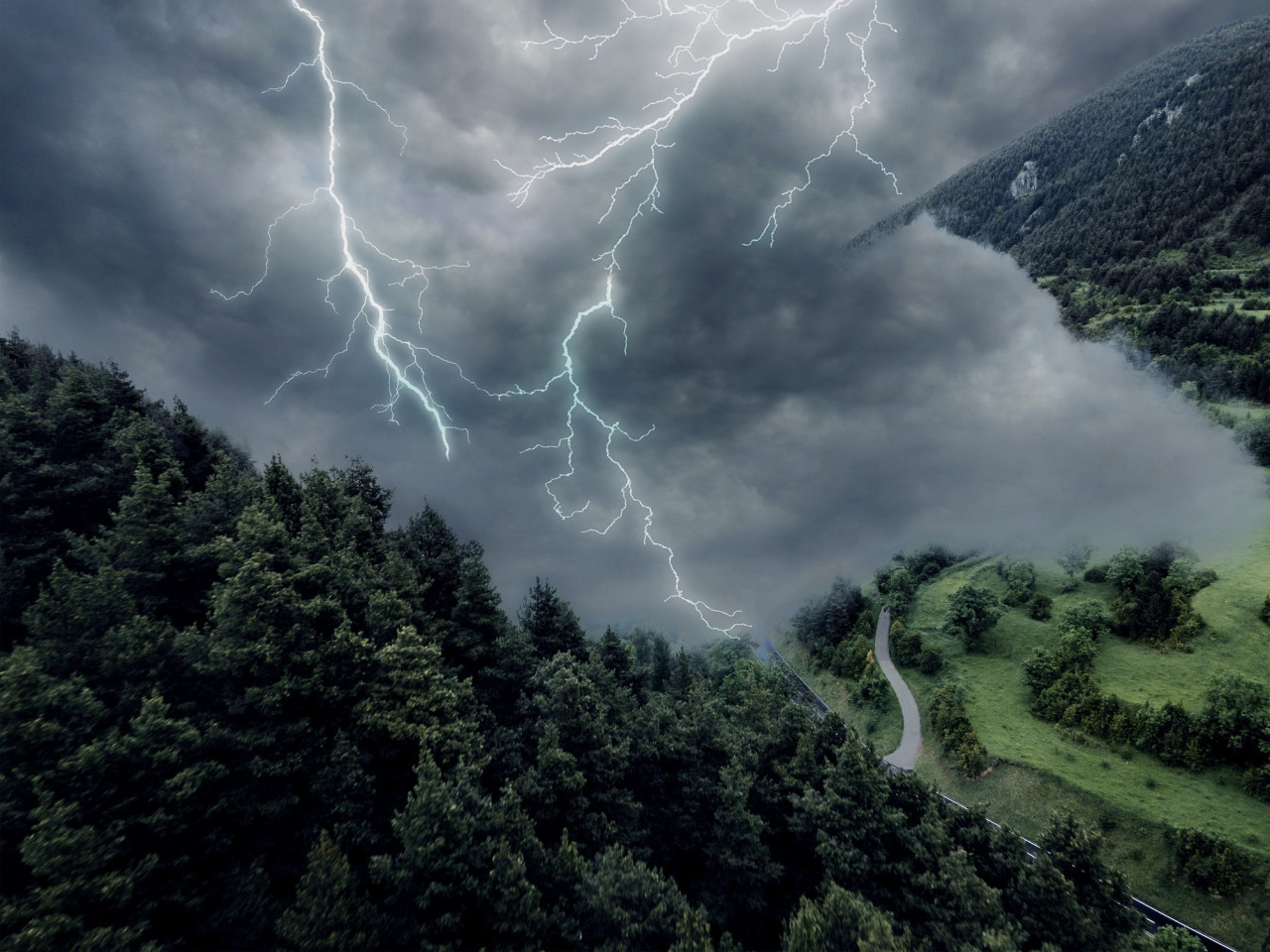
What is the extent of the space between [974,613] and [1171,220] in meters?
163

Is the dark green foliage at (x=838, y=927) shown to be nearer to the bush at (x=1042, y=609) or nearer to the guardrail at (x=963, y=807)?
the guardrail at (x=963, y=807)

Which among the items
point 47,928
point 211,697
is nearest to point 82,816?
point 47,928

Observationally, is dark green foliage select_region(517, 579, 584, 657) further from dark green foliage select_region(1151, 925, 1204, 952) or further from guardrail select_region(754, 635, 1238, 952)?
dark green foliage select_region(1151, 925, 1204, 952)

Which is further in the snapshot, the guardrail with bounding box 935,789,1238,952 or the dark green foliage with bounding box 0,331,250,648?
the guardrail with bounding box 935,789,1238,952

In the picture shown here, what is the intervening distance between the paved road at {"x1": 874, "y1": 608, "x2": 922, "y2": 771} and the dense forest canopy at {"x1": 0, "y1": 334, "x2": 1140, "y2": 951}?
24907 mm

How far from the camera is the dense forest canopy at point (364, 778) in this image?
12.6 metres

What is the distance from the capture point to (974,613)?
54250 millimetres

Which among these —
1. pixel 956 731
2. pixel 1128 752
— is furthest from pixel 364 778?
pixel 1128 752

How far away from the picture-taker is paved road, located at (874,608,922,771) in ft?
156

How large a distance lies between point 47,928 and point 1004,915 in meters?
27.6

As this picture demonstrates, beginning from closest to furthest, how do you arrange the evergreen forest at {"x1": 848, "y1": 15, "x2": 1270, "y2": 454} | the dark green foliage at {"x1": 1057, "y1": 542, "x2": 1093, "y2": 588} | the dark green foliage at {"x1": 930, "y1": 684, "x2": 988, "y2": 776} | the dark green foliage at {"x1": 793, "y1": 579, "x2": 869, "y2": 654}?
the dark green foliage at {"x1": 930, "y1": 684, "x2": 988, "y2": 776} < the dark green foliage at {"x1": 1057, "y1": 542, "x2": 1093, "y2": 588} < the dark green foliage at {"x1": 793, "y1": 579, "x2": 869, "y2": 654} < the evergreen forest at {"x1": 848, "y1": 15, "x2": 1270, "y2": 454}

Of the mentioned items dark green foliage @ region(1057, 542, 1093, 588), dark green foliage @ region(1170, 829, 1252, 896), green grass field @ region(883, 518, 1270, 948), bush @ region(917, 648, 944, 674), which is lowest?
dark green foliage @ region(1170, 829, 1252, 896)

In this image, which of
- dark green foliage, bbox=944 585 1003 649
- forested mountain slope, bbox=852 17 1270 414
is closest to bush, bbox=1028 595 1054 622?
dark green foliage, bbox=944 585 1003 649

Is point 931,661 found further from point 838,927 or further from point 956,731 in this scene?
point 838,927
